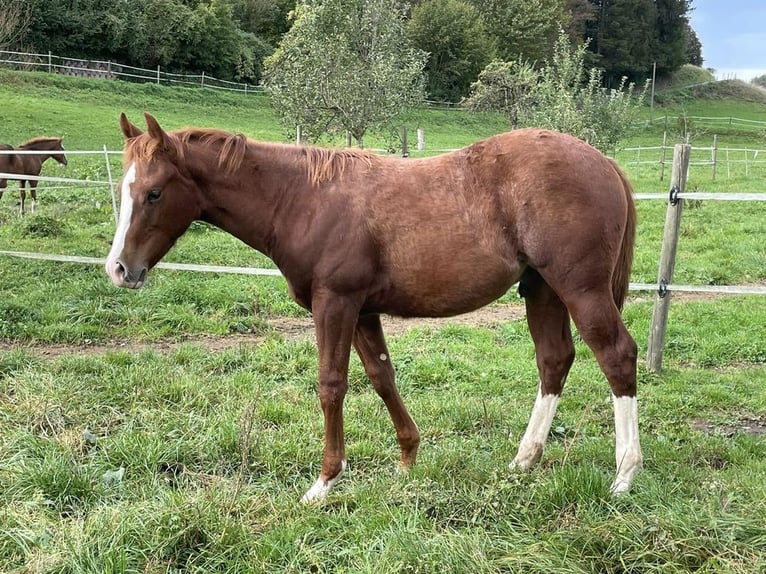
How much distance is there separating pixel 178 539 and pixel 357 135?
11.4 metres

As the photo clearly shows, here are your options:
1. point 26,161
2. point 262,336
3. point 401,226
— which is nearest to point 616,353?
point 401,226

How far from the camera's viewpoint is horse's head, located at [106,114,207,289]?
2.93 m

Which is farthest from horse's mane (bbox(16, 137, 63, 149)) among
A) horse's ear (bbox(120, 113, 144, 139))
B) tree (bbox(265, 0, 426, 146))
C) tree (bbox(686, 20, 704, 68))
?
tree (bbox(686, 20, 704, 68))

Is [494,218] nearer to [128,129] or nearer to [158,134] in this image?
[158,134]

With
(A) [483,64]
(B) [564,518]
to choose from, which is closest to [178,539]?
(B) [564,518]

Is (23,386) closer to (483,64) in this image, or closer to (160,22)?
(160,22)

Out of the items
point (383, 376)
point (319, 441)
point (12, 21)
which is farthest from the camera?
point (12, 21)

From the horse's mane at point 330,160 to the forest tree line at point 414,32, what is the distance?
12198 mm

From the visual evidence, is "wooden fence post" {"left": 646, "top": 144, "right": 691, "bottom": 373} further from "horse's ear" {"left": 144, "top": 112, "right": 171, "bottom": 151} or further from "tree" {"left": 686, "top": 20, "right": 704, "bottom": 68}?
"tree" {"left": 686, "top": 20, "right": 704, "bottom": 68}

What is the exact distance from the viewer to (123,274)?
2.95 m

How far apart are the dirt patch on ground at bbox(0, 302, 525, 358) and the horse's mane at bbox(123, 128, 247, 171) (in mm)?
2624

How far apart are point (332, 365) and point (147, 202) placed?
4.02ft

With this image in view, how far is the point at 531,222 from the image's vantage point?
2980 millimetres

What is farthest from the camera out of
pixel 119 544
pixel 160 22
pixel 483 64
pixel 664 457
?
pixel 483 64
